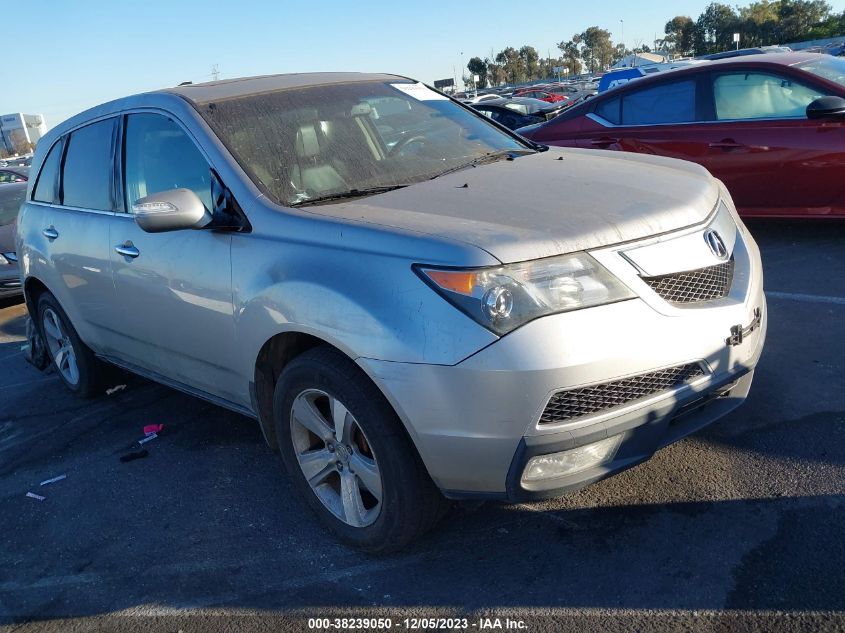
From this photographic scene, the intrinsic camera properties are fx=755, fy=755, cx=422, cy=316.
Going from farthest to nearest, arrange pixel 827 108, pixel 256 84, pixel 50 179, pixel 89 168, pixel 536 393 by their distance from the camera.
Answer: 1. pixel 827 108
2. pixel 50 179
3. pixel 89 168
4. pixel 256 84
5. pixel 536 393

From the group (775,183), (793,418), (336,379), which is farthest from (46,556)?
(775,183)

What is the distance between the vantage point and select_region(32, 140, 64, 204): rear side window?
4.69 meters

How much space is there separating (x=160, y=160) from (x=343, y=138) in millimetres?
934

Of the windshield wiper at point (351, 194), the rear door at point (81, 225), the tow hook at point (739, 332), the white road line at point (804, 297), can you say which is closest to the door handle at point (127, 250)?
the rear door at point (81, 225)

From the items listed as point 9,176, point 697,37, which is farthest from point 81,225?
point 697,37

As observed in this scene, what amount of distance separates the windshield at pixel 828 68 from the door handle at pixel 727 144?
2.51 ft

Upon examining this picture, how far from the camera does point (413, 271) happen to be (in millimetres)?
2457

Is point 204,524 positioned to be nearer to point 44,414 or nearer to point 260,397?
point 260,397

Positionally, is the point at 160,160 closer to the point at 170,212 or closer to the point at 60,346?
the point at 170,212

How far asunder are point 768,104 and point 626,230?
4.51 m

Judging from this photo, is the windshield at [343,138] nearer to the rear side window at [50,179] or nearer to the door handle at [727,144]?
the rear side window at [50,179]

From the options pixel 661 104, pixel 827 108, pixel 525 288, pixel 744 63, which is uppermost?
pixel 744 63

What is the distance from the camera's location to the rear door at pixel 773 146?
5.85 metres

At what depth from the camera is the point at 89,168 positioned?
432 cm
